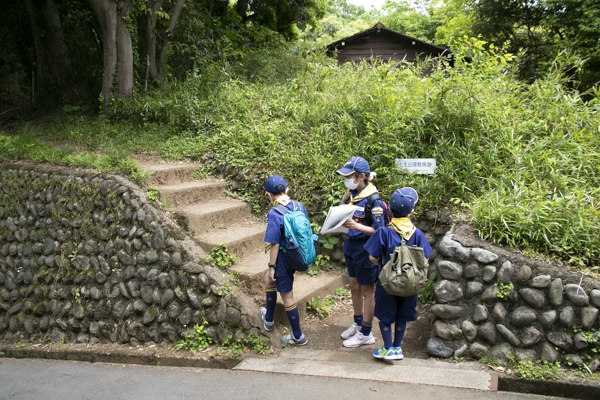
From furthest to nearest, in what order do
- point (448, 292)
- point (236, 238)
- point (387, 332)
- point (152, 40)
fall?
point (152, 40)
point (236, 238)
point (448, 292)
point (387, 332)

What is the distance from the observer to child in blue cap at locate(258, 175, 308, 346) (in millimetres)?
4246

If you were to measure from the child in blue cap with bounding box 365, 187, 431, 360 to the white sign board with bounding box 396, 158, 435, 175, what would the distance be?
1.65 metres

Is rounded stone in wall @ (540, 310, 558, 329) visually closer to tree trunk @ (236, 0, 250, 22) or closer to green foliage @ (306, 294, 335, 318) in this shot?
green foliage @ (306, 294, 335, 318)

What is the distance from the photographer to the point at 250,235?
578cm

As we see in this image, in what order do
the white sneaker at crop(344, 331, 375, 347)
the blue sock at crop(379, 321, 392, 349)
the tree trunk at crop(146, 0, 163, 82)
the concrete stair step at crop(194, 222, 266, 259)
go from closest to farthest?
the blue sock at crop(379, 321, 392, 349) → the white sneaker at crop(344, 331, 375, 347) → the concrete stair step at crop(194, 222, 266, 259) → the tree trunk at crop(146, 0, 163, 82)

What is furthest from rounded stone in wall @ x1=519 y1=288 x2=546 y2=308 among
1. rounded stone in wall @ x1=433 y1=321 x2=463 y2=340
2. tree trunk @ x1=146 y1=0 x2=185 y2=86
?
tree trunk @ x1=146 y1=0 x2=185 y2=86

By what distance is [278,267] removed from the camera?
4.40 m

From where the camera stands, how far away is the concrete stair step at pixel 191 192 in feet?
19.5

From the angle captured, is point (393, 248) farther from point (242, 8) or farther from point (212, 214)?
point (242, 8)

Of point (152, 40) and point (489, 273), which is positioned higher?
point (152, 40)

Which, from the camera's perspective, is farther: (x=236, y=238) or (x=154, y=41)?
(x=154, y=41)

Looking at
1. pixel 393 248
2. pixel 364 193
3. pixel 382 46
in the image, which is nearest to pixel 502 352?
pixel 393 248

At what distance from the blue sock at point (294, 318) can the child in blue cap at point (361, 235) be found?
1.65ft

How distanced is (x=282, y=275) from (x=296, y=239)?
414 mm
